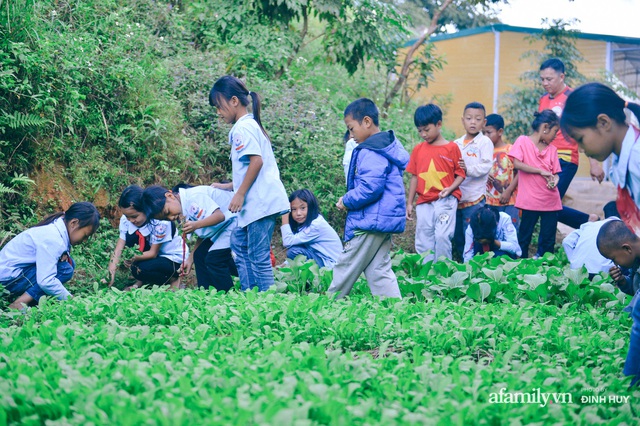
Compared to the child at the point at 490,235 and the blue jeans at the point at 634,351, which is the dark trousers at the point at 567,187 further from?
the blue jeans at the point at 634,351

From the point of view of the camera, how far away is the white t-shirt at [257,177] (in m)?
5.99

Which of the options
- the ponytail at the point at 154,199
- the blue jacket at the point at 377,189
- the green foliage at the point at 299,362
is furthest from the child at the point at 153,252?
the blue jacket at the point at 377,189

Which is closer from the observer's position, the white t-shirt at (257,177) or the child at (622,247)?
the child at (622,247)

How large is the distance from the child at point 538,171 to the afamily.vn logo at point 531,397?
5411 millimetres

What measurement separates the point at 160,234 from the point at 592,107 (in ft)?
15.7

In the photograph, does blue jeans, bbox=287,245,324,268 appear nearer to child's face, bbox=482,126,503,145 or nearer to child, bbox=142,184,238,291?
child, bbox=142,184,238,291

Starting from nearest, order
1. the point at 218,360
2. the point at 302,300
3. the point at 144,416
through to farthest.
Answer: the point at 144,416 < the point at 218,360 < the point at 302,300

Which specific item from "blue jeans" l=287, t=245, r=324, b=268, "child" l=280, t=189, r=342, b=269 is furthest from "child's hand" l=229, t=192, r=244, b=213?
"blue jeans" l=287, t=245, r=324, b=268

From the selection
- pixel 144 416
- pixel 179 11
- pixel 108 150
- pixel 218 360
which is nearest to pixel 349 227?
pixel 218 360

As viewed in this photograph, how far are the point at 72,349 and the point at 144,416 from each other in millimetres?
1300

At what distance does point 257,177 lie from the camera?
6117mm

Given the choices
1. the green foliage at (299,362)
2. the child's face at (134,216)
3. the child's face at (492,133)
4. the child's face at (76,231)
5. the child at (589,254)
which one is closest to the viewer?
the green foliage at (299,362)

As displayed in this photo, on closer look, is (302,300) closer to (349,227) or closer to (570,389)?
(349,227)

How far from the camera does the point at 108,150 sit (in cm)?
846
